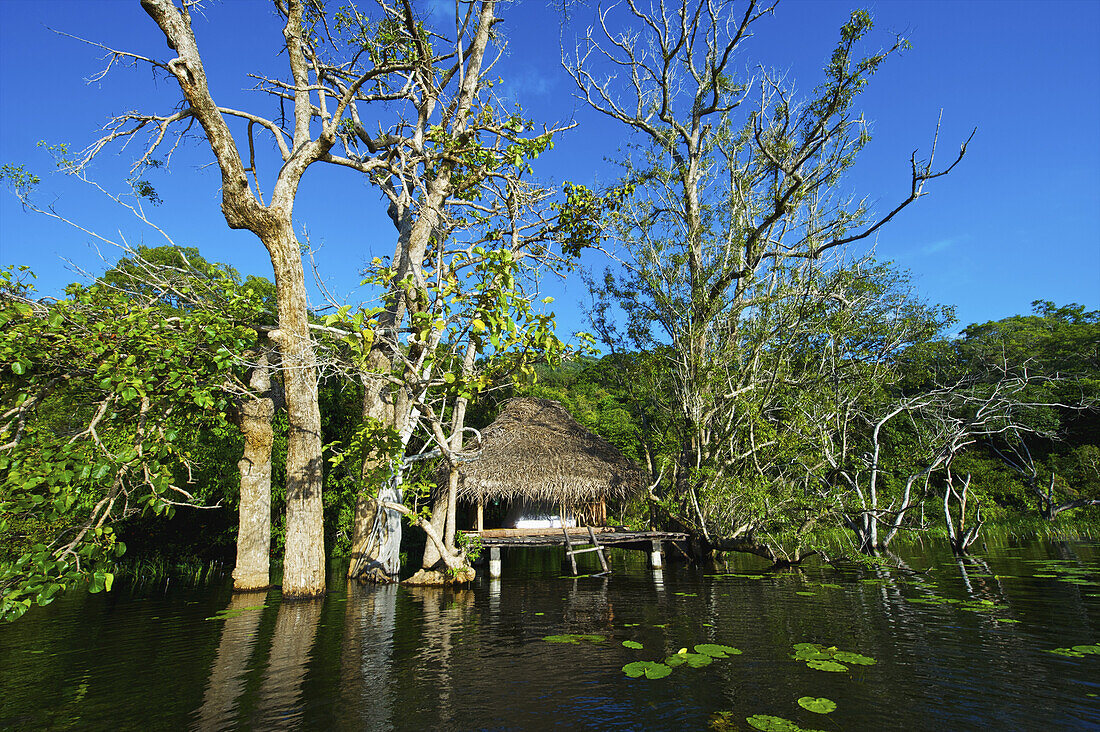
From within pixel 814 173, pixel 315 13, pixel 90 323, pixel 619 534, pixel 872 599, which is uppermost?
pixel 315 13

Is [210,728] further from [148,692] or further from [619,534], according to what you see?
[619,534]

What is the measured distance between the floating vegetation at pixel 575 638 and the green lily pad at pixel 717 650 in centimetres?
113

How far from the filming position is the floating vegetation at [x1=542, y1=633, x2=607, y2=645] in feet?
18.2

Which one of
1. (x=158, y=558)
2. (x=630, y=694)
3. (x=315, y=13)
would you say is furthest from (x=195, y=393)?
(x=158, y=558)

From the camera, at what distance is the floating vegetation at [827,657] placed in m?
4.20

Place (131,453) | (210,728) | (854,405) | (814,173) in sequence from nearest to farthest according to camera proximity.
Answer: (210,728), (131,453), (814,173), (854,405)

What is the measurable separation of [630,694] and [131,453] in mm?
5373

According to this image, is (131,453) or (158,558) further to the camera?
(158,558)

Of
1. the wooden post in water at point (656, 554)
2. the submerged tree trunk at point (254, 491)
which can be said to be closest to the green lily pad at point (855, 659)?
the wooden post in water at point (656, 554)

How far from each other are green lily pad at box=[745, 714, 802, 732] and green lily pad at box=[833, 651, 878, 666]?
1614 mm

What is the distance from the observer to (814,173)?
12.8 m

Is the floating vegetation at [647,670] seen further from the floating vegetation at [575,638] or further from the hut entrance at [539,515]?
the hut entrance at [539,515]

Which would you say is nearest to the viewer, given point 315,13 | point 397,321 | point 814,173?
point 315,13

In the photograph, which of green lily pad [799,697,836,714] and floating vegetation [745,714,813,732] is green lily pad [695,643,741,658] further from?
floating vegetation [745,714,813,732]
